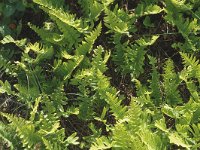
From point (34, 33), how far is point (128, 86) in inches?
36.3

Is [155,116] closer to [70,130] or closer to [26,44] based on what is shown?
[70,130]

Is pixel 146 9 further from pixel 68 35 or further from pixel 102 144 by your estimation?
pixel 102 144

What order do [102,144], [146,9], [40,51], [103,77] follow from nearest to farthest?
[102,144]
[103,77]
[40,51]
[146,9]

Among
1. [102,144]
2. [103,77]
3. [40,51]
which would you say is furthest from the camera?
[40,51]

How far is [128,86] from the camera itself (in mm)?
3457

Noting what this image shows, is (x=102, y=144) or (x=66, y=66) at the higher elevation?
(x=66, y=66)

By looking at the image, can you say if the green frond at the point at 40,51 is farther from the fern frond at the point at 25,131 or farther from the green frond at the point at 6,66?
the fern frond at the point at 25,131

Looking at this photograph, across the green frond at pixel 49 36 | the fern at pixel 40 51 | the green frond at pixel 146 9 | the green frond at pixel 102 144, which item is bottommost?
the green frond at pixel 102 144

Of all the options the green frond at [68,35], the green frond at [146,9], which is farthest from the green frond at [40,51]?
the green frond at [146,9]

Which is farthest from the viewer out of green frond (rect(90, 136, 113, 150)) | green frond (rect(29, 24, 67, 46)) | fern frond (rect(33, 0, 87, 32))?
green frond (rect(29, 24, 67, 46))

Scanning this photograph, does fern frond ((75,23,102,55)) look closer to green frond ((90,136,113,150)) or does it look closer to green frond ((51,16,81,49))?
green frond ((51,16,81,49))

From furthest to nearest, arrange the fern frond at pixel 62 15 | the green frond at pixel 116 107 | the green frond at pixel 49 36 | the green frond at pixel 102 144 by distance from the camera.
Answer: the green frond at pixel 49 36, the fern frond at pixel 62 15, the green frond at pixel 116 107, the green frond at pixel 102 144

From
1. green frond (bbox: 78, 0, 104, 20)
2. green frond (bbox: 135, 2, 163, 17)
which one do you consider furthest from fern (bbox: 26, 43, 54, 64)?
green frond (bbox: 135, 2, 163, 17)

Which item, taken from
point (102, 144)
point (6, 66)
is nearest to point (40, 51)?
point (6, 66)
